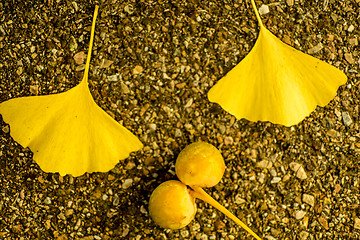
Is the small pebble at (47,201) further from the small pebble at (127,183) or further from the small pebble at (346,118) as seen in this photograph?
the small pebble at (346,118)

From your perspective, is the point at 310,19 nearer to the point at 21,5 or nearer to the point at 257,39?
the point at 257,39

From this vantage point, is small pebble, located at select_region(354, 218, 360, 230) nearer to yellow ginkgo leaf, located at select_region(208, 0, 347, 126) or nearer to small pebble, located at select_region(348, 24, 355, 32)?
yellow ginkgo leaf, located at select_region(208, 0, 347, 126)

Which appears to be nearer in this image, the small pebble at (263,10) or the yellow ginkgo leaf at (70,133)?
the yellow ginkgo leaf at (70,133)

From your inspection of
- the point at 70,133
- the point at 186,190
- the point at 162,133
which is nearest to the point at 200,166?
the point at 186,190

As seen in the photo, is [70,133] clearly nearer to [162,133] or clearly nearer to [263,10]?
[162,133]

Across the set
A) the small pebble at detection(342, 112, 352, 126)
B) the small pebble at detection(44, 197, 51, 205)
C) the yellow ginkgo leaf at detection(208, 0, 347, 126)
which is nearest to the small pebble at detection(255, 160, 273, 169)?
the yellow ginkgo leaf at detection(208, 0, 347, 126)

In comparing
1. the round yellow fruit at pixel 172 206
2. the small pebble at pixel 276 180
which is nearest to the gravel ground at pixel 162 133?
the small pebble at pixel 276 180

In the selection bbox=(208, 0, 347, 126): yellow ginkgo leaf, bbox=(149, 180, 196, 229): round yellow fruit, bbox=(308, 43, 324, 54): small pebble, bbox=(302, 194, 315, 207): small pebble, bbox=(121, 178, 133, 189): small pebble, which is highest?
bbox=(308, 43, 324, 54): small pebble

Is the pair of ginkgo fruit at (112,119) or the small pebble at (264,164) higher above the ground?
the pair of ginkgo fruit at (112,119)
